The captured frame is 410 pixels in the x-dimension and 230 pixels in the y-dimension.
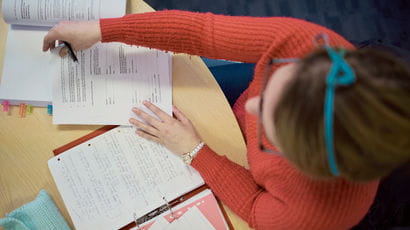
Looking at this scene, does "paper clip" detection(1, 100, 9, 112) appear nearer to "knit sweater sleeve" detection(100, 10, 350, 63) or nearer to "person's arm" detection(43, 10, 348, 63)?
"person's arm" detection(43, 10, 348, 63)

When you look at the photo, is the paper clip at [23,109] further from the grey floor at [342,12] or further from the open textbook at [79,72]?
the grey floor at [342,12]

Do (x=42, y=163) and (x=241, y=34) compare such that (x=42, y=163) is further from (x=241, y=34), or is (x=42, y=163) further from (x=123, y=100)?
(x=241, y=34)

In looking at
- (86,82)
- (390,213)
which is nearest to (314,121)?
(390,213)

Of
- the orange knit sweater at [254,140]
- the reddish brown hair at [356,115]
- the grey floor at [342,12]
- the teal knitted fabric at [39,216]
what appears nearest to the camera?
the reddish brown hair at [356,115]

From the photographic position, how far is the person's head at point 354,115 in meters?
0.45

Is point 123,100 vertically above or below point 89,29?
below

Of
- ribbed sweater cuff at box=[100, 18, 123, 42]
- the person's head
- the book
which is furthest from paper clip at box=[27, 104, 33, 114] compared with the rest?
the person's head

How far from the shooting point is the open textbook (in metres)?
0.82

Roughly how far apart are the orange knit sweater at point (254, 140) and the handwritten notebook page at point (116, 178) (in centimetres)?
8

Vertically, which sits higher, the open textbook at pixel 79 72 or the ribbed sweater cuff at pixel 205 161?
the open textbook at pixel 79 72

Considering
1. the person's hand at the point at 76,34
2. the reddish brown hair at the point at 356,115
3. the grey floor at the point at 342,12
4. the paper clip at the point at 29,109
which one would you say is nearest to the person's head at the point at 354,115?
the reddish brown hair at the point at 356,115

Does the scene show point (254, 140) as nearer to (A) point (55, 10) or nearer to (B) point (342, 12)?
(A) point (55, 10)

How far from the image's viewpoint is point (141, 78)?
84 cm

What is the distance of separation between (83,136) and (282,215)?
525 millimetres
